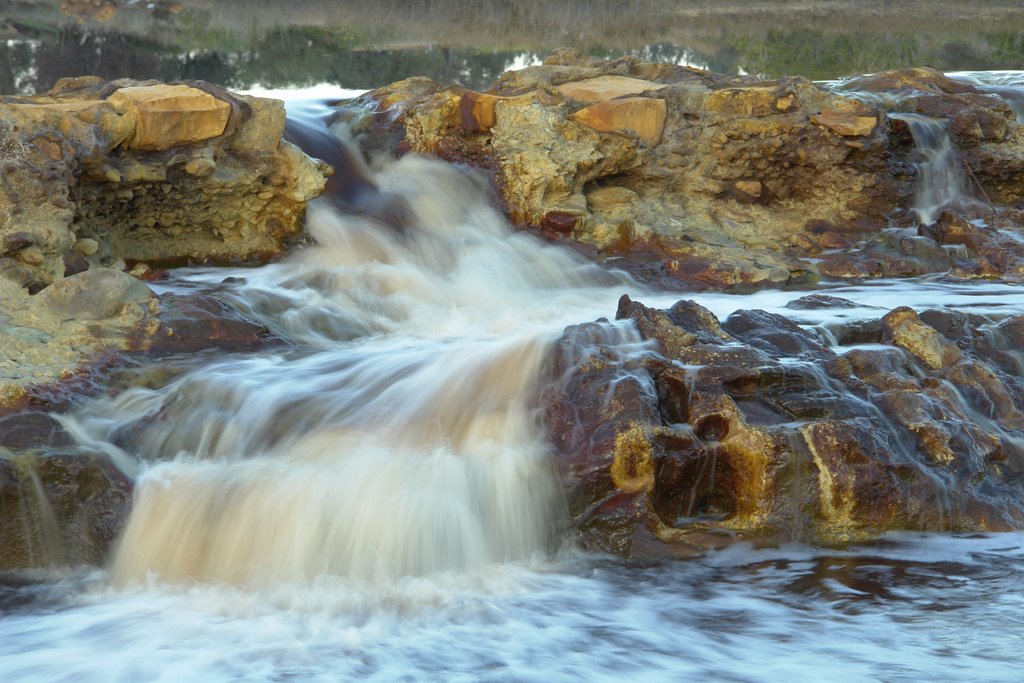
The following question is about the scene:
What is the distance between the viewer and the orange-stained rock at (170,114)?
19.7ft

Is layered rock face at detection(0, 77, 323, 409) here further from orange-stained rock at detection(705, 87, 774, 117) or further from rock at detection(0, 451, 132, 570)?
orange-stained rock at detection(705, 87, 774, 117)

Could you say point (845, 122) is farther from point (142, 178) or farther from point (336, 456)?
point (336, 456)

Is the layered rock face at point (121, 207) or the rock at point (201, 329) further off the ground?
the layered rock face at point (121, 207)

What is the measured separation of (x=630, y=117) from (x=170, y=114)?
288 cm

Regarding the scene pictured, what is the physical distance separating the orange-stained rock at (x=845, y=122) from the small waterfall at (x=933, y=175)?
36 centimetres

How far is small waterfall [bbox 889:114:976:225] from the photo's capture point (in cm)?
741

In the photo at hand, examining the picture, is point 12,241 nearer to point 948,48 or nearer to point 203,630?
point 203,630

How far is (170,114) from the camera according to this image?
6078mm

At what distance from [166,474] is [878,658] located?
2.51 m

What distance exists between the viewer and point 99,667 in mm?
3109

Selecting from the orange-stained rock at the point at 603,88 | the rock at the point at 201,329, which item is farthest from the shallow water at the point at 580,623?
the orange-stained rock at the point at 603,88

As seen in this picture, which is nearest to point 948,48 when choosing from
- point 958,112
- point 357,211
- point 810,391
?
point 958,112

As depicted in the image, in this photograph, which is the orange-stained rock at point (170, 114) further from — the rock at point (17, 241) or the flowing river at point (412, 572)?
the flowing river at point (412, 572)

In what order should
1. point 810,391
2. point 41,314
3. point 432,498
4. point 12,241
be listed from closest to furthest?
point 432,498, point 810,391, point 41,314, point 12,241
